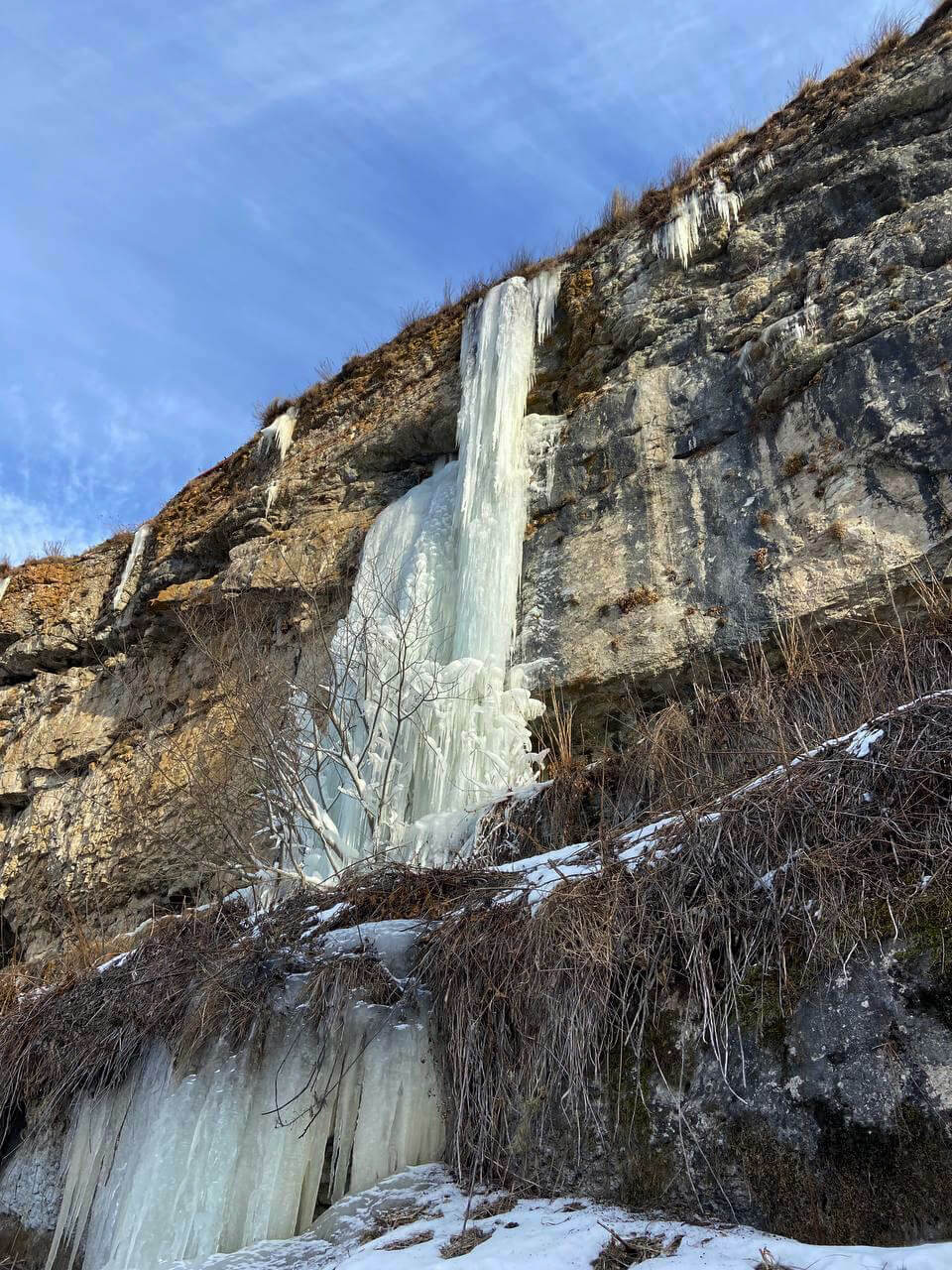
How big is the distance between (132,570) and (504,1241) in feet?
30.9

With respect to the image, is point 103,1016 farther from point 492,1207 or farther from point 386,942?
point 492,1207

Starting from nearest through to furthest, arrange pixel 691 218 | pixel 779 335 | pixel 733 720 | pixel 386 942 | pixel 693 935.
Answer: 1. pixel 693 935
2. pixel 386 942
3. pixel 733 720
4. pixel 779 335
5. pixel 691 218

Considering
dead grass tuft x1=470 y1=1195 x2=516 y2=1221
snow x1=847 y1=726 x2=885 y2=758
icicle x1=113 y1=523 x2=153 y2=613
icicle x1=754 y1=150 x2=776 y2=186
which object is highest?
icicle x1=754 y1=150 x2=776 y2=186

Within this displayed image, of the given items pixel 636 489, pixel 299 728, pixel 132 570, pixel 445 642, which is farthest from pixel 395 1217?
pixel 132 570

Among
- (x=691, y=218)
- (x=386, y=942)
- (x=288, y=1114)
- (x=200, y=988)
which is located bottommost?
(x=288, y=1114)

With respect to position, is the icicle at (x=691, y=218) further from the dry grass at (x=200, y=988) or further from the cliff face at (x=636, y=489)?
the dry grass at (x=200, y=988)

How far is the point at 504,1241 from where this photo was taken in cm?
295

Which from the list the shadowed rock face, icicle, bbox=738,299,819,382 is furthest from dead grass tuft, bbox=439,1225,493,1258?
icicle, bbox=738,299,819,382

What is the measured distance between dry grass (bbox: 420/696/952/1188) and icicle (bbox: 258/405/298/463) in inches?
310

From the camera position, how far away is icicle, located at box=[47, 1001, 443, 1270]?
3.77 metres

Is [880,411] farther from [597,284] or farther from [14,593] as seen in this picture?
[14,593]

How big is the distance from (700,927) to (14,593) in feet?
35.0

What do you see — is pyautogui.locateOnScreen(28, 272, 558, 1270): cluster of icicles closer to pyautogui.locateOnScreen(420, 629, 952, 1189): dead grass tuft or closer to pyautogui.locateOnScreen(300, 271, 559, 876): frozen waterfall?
pyautogui.locateOnScreen(300, 271, 559, 876): frozen waterfall

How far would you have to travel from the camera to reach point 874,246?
7.02 metres
